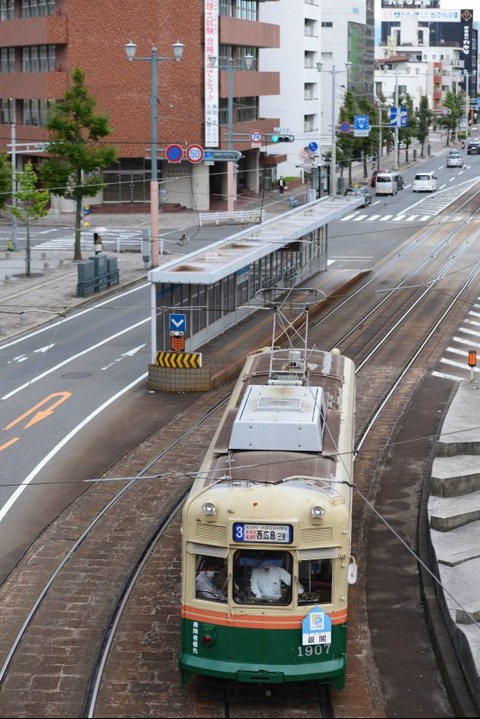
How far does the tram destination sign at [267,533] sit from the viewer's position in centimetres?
1522

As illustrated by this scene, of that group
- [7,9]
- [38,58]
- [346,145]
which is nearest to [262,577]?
[38,58]

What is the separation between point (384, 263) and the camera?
197 feet

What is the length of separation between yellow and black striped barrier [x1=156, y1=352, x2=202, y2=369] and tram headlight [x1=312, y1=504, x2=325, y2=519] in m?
19.4

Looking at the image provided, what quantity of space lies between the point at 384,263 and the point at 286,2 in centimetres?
5924

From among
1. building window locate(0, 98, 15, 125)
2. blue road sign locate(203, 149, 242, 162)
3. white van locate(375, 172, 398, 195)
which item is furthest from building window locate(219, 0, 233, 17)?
blue road sign locate(203, 149, 242, 162)

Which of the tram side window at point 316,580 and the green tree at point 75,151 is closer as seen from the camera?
the tram side window at point 316,580

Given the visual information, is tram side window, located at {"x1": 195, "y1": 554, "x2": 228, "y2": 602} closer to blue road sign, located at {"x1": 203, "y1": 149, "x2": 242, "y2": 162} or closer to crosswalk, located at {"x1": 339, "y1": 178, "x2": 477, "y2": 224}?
blue road sign, located at {"x1": 203, "y1": 149, "x2": 242, "y2": 162}

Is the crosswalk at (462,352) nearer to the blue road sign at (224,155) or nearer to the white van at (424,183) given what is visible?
the blue road sign at (224,155)

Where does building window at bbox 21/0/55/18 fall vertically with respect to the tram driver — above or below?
above

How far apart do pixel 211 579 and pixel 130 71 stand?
70.3 metres

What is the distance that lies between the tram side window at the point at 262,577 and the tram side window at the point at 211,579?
0.61 feet

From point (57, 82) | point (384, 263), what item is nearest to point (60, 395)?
point (384, 263)

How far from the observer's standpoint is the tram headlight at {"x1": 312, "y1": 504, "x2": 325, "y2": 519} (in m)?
15.3

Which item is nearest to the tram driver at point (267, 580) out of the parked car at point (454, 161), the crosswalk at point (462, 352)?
the crosswalk at point (462, 352)
